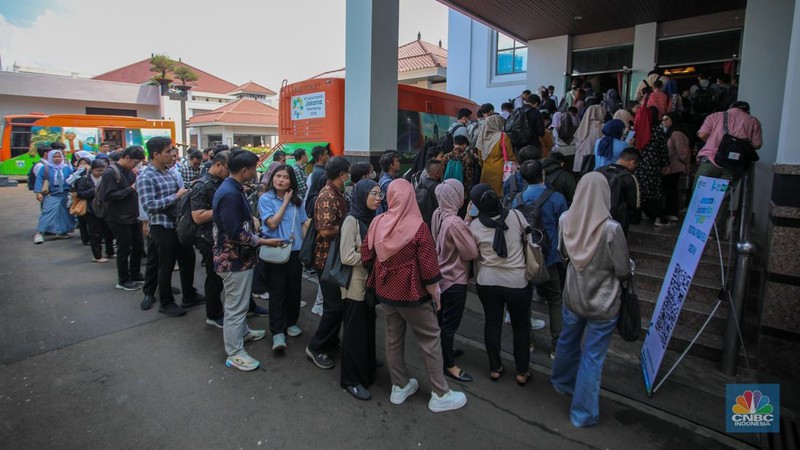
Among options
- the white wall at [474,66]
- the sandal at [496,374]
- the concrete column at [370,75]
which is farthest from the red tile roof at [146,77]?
the sandal at [496,374]

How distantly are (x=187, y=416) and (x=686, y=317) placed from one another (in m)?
4.81

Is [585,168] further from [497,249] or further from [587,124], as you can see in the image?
[497,249]

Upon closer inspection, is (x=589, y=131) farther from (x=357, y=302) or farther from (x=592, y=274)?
(x=357, y=302)

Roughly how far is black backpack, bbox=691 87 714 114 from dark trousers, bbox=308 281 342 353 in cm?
838

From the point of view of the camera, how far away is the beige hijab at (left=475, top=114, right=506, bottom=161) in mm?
6213

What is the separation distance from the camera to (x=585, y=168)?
6.38m

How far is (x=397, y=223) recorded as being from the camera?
312 cm

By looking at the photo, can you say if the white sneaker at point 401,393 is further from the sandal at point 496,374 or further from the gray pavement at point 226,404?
the sandal at point 496,374

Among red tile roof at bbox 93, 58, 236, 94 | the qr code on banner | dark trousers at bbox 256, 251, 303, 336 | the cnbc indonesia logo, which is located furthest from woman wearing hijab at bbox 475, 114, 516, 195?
red tile roof at bbox 93, 58, 236, 94

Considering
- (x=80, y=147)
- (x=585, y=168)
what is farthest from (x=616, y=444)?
(x=80, y=147)

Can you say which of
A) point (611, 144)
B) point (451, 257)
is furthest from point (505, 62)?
point (451, 257)

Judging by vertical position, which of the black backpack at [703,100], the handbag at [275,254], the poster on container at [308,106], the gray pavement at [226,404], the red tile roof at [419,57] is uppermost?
the red tile roof at [419,57]

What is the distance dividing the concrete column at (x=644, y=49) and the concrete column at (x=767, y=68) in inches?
178

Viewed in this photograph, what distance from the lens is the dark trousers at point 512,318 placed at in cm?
355
